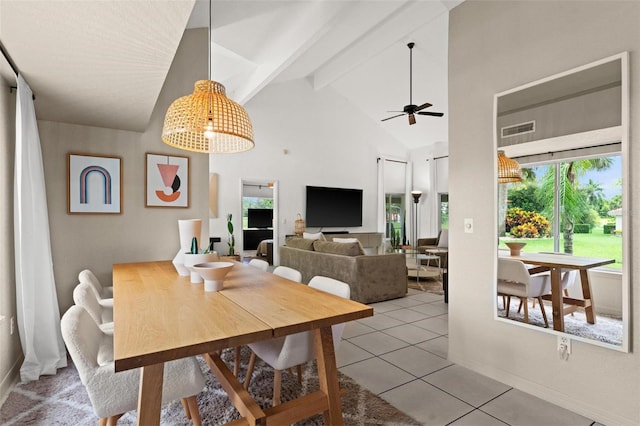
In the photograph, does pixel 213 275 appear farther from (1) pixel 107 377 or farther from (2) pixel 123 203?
(2) pixel 123 203

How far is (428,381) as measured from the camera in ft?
7.75

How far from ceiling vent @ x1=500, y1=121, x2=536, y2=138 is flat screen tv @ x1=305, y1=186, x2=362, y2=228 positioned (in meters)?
5.76

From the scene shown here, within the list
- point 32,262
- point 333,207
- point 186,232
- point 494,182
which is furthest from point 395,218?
point 32,262

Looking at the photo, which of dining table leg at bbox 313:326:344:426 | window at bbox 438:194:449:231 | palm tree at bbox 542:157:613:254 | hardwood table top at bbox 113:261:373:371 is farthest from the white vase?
window at bbox 438:194:449:231

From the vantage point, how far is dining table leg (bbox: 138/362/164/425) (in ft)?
4.05

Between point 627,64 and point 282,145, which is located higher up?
point 282,145

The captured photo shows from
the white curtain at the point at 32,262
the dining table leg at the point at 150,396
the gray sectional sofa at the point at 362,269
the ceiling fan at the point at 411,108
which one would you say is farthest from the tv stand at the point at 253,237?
the dining table leg at the point at 150,396

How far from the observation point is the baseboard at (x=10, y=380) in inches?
83.6

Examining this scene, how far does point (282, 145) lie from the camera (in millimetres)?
7605

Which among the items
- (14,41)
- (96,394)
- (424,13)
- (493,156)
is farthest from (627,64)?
(424,13)

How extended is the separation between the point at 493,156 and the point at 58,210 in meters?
3.73

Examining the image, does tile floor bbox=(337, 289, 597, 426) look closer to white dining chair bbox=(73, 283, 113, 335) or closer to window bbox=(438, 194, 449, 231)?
white dining chair bbox=(73, 283, 113, 335)

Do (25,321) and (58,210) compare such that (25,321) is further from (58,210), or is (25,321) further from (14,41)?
(14,41)

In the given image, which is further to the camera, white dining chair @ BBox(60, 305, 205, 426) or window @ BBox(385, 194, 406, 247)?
window @ BBox(385, 194, 406, 247)
